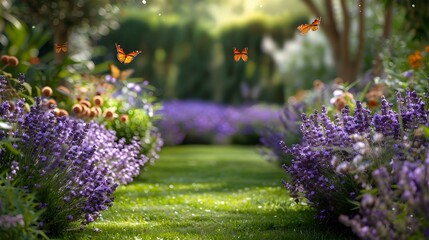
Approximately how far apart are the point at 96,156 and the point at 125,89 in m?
3.28

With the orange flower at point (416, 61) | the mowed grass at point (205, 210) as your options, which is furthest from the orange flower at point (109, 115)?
the orange flower at point (416, 61)

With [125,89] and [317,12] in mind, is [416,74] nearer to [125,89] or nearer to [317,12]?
[125,89]

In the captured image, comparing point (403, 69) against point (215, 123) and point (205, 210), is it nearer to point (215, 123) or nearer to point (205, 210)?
point (205, 210)

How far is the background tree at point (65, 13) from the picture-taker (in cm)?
909

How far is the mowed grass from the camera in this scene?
448 cm

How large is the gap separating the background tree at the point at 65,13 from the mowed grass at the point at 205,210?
8.09 feet

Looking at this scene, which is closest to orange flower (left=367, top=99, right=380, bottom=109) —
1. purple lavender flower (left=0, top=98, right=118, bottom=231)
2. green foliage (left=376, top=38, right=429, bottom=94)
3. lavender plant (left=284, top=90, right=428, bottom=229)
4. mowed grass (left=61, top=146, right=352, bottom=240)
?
green foliage (left=376, top=38, right=429, bottom=94)

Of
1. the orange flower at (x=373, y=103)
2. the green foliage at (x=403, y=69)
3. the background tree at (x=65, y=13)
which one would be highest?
the background tree at (x=65, y=13)

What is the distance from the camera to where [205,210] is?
555 centimetres

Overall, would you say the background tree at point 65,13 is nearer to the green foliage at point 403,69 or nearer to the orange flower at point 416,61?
the green foliage at point 403,69

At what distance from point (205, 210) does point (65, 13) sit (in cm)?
491

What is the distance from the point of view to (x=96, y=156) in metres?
4.68

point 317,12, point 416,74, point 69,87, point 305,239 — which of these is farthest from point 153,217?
point 317,12

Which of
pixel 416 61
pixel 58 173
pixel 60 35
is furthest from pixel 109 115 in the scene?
pixel 60 35
